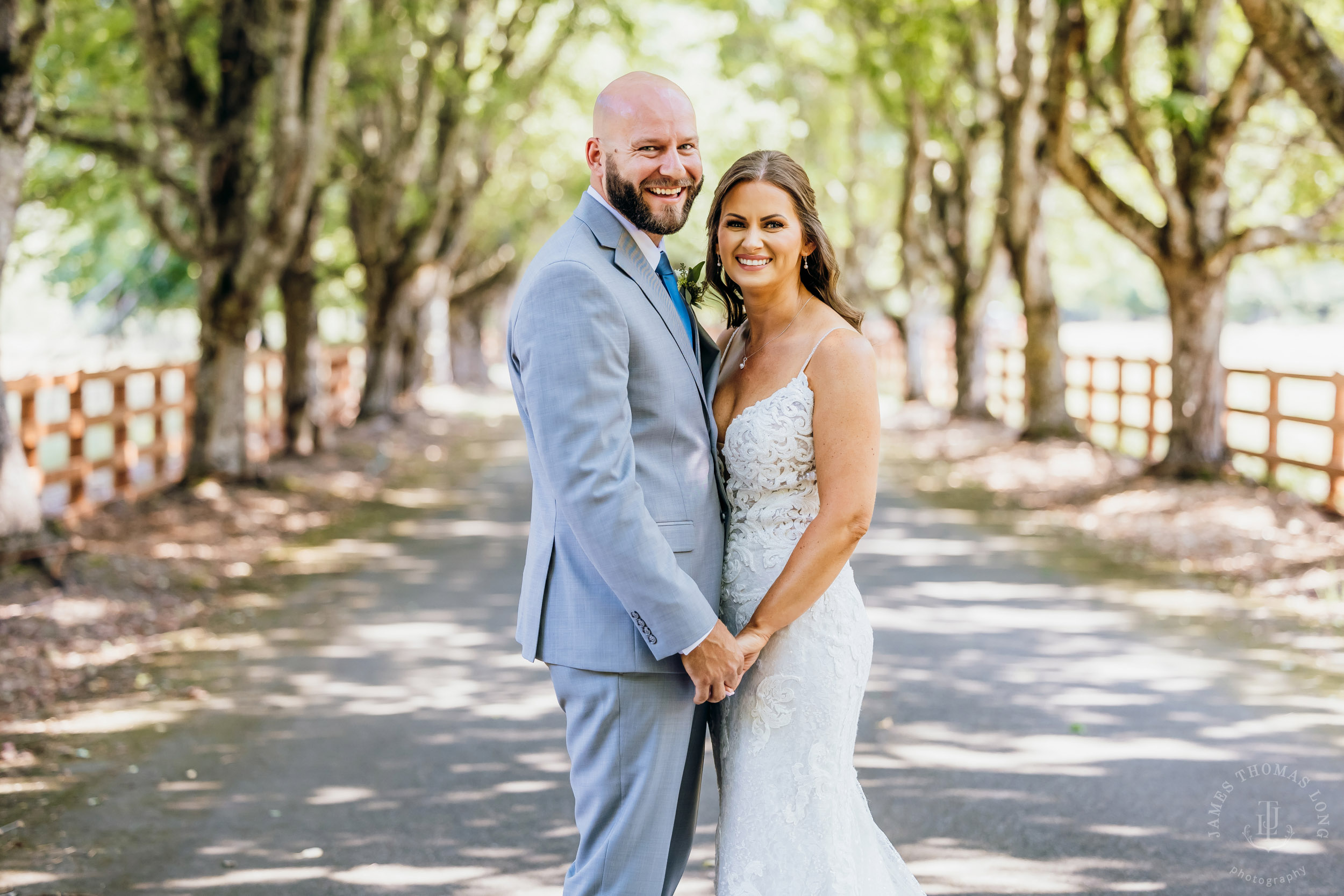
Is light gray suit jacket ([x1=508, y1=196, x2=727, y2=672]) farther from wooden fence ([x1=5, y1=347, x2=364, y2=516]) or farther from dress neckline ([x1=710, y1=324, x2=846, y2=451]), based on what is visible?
wooden fence ([x1=5, y1=347, x2=364, y2=516])

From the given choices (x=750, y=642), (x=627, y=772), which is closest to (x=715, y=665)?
(x=750, y=642)

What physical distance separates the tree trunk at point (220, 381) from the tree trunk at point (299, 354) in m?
3.64

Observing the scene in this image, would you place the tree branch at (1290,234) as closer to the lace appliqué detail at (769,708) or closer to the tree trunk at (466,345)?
the lace appliqué detail at (769,708)

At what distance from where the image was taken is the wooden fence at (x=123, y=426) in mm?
11039

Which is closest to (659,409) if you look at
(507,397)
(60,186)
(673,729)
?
(673,729)

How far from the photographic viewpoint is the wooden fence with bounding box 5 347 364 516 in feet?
36.2

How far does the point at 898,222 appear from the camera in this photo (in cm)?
2358

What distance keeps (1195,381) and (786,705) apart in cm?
1074

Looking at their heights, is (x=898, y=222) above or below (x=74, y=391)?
above

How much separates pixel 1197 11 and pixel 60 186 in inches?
487

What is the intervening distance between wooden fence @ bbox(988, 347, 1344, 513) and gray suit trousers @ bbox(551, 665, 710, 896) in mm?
9523

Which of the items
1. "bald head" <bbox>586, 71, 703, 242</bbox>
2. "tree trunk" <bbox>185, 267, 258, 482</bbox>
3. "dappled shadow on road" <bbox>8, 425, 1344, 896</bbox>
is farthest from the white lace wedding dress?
"tree trunk" <bbox>185, 267, 258, 482</bbox>

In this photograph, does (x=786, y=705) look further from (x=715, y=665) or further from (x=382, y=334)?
(x=382, y=334)

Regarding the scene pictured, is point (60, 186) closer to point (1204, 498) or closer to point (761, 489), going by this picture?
point (1204, 498)
